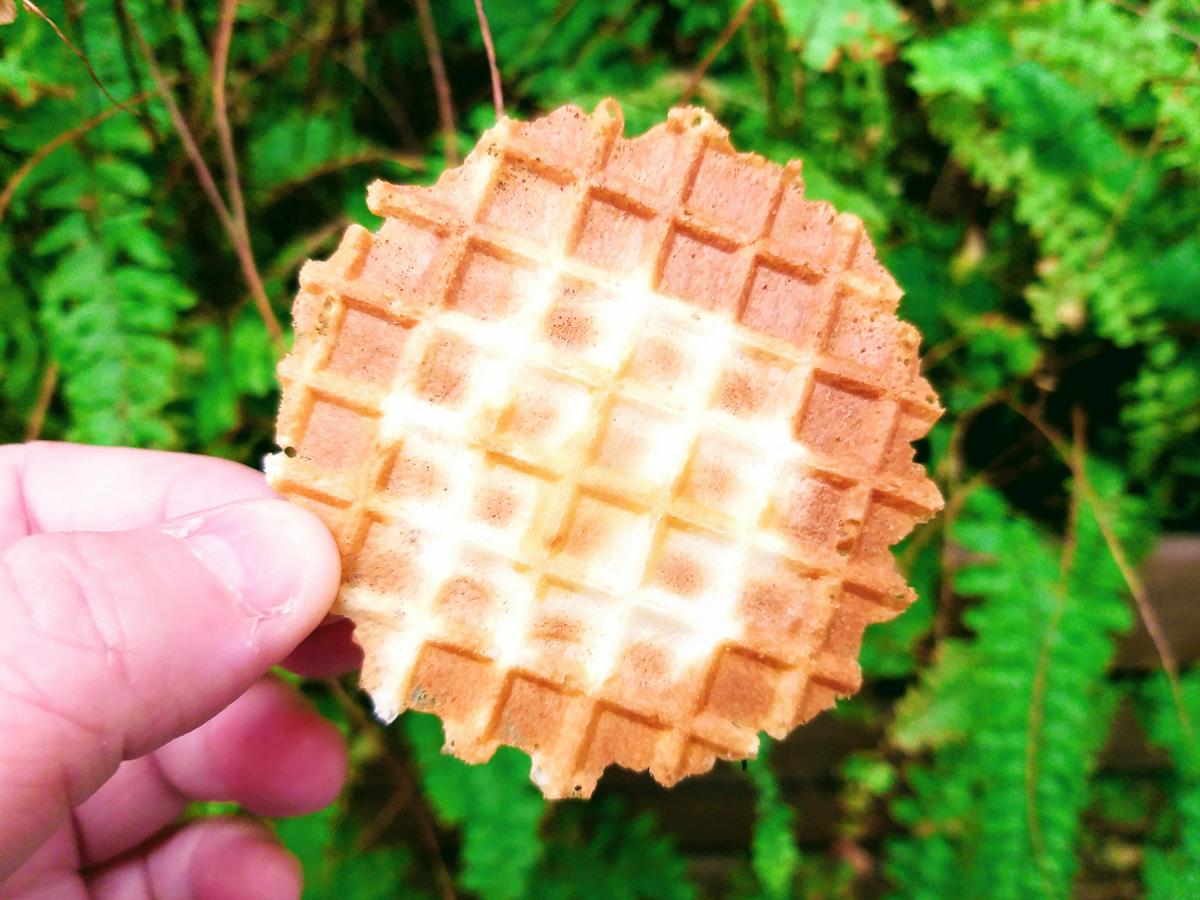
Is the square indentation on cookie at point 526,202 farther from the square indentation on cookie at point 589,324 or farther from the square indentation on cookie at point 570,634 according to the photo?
the square indentation on cookie at point 570,634

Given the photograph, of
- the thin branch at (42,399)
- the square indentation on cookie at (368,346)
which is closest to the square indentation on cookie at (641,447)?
the square indentation on cookie at (368,346)

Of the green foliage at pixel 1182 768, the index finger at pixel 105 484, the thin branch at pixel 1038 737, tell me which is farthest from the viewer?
the green foliage at pixel 1182 768

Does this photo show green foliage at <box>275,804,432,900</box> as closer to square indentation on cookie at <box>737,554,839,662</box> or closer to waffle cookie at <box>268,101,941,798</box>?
waffle cookie at <box>268,101,941,798</box>

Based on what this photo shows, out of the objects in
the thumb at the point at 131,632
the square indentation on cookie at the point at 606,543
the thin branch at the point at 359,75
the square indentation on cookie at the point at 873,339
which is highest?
the thin branch at the point at 359,75

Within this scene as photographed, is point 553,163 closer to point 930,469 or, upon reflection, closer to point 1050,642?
point 930,469

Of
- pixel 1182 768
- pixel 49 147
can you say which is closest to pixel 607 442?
pixel 49 147

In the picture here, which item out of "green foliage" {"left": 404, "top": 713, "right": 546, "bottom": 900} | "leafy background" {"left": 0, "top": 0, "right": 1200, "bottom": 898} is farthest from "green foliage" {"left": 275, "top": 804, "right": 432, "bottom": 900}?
"green foliage" {"left": 404, "top": 713, "right": 546, "bottom": 900}

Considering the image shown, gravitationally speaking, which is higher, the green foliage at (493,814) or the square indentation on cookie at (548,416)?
the square indentation on cookie at (548,416)
